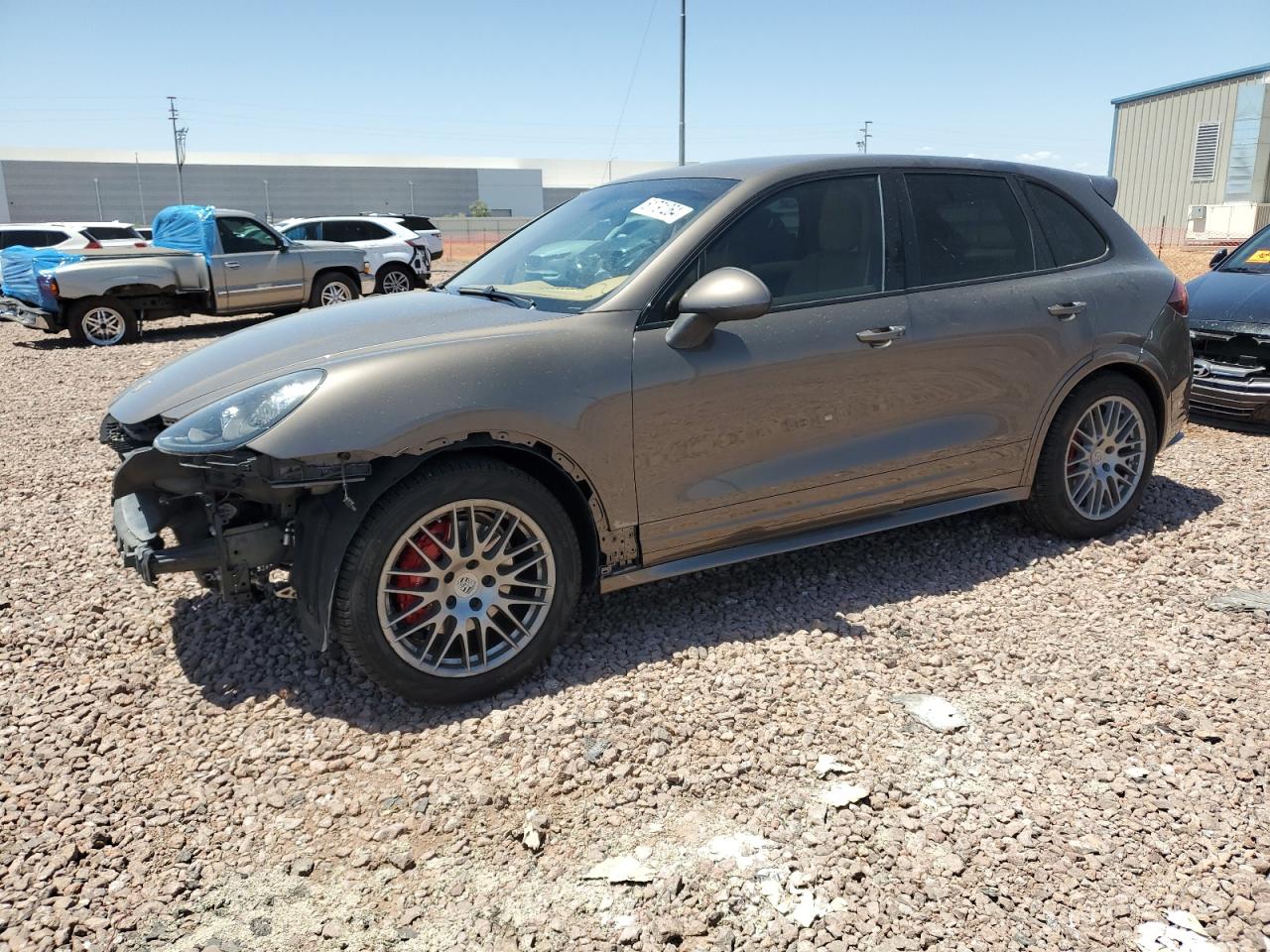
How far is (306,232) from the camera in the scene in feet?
66.9

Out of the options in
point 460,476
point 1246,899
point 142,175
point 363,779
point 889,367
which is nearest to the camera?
point 1246,899

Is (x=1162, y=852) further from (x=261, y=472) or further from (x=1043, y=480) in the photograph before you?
(x=261, y=472)

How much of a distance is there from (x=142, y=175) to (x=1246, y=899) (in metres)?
84.5

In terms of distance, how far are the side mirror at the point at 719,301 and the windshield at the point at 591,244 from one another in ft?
1.06

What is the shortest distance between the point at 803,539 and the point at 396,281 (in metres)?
15.4

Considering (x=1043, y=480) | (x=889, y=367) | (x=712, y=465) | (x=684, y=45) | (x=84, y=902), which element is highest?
(x=684, y=45)

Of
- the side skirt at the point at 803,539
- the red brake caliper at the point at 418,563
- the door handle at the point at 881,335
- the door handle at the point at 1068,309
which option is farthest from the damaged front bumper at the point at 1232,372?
the red brake caliper at the point at 418,563

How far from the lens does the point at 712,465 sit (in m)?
3.75

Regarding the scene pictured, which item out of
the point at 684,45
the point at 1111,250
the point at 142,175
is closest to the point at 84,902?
the point at 1111,250

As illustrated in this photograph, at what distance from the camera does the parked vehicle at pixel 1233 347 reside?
707 centimetres

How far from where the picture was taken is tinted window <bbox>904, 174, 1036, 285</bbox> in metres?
4.32

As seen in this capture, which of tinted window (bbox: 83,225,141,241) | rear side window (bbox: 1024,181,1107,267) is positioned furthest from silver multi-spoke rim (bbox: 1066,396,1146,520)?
tinted window (bbox: 83,225,141,241)

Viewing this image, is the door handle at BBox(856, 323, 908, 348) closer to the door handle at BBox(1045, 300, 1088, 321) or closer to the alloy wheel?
the door handle at BBox(1045, 300, 1088, 321)

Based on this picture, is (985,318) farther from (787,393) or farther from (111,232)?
(111,232)
